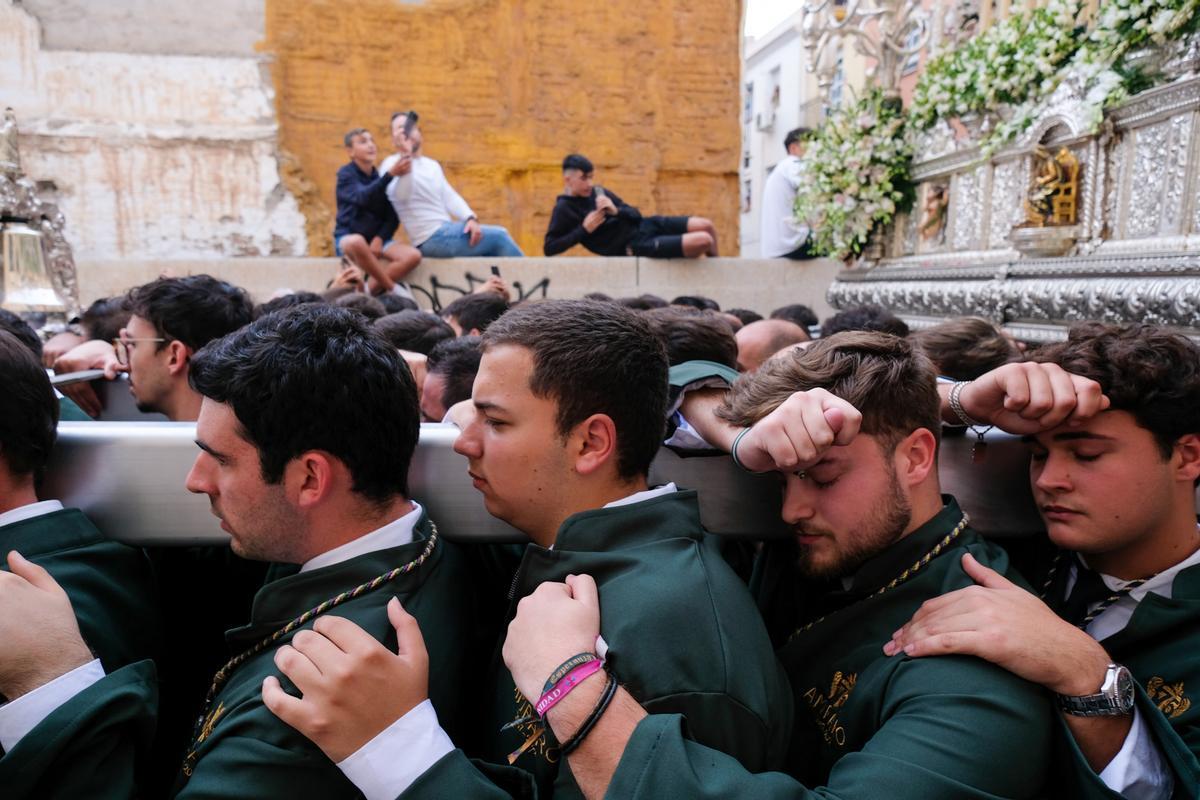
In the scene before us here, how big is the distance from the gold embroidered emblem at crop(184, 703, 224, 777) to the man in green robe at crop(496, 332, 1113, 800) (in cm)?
51

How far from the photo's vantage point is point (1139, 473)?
1.80 m

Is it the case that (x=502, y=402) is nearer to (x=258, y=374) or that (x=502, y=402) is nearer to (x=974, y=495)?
(x=258, y=374)

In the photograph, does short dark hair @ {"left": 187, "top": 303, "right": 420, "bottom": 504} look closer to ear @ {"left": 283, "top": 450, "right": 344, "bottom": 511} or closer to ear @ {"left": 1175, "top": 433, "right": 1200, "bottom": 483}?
ear @ {"left": 283, "top": 450, "right": 344, "bottom": 511}

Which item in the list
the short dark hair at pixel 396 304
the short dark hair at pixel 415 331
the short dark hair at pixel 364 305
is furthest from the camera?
the short dark hair at pixel 396 304

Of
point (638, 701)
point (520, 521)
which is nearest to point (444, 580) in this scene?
point (520, 521)

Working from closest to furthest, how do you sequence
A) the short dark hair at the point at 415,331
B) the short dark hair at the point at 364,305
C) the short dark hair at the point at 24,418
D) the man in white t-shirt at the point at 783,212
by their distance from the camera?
the short dark hair at the point at 24,418
the short dark hair at the point at 415,331
the short dark hair at the point at 364,305
the man in white t-shirt at the point at 783,212

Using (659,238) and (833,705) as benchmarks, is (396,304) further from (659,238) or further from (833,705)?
(833,705)

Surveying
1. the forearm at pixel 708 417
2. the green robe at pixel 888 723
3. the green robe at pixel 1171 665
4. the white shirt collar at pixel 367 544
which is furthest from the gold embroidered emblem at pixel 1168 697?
the white shirt collar at pixel 367 544

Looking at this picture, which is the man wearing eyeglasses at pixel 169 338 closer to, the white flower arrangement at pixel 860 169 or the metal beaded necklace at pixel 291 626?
the metal beaded necklace at pixel 291 626

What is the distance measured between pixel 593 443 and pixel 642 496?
0.13m

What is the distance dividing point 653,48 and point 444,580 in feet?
44.1

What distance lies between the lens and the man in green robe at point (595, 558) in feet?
4.34

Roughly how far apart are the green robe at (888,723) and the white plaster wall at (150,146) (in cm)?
1198

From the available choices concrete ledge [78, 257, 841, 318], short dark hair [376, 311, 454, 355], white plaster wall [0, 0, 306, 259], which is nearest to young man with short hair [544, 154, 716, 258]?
concrete ledge [78, 257, 841, 318]
